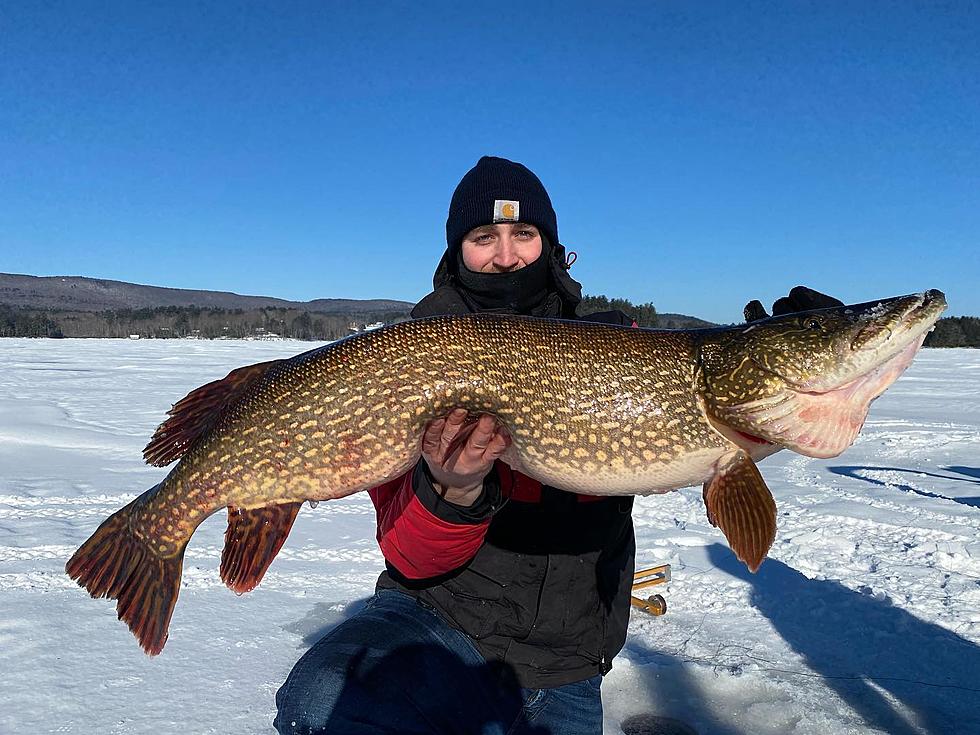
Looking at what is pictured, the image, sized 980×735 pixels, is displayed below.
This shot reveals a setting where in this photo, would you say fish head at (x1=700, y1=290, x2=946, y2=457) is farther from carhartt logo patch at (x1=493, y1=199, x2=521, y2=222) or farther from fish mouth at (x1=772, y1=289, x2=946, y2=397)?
carhartt logo patch at (x1=493, y1=199, x2=521, y2=222)

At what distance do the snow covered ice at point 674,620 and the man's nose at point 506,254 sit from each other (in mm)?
2064

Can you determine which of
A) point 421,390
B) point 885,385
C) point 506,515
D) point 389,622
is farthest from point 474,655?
point 885,385

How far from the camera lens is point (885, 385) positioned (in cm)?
228

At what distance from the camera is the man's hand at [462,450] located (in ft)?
7.20

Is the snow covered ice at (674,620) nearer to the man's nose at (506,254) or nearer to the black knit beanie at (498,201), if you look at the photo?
the man's nose at (506,254)

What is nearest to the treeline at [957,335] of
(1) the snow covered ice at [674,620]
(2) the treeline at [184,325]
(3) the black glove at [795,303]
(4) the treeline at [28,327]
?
(2) the treeline at [184,325]

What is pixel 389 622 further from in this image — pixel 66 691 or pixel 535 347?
→ pixel 66 691

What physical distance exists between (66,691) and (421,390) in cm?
206

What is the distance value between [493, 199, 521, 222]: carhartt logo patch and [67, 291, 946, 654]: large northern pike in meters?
0.86

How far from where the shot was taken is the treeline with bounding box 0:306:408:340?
1821 inches

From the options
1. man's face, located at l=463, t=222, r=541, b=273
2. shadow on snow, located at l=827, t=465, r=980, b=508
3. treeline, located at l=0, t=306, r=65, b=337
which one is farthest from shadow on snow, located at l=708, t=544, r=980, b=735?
treeline, located at l=0, t=306, r=65, b=337

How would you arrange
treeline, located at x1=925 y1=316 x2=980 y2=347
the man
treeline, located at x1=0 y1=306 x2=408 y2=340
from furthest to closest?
treeline, located at x1=0 y1=306 x2=408 y2=340
treeline, located at x1=925 y1=316 x2=980 y2=347
the man

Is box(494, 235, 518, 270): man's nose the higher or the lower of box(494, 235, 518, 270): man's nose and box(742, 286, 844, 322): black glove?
the higher

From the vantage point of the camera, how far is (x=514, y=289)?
3035 millimetres
